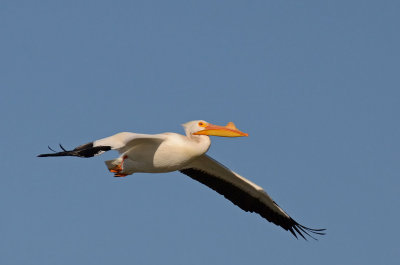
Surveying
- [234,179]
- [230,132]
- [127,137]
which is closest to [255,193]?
[234,179]

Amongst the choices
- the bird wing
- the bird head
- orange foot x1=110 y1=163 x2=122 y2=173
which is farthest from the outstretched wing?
the bird wing

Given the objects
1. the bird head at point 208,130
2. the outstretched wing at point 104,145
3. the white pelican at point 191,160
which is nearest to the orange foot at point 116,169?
the white pelican at point 191,160

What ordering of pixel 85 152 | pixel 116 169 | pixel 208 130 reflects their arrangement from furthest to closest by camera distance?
pixel 208 130 → pixel 116 169 → pixel 85 152

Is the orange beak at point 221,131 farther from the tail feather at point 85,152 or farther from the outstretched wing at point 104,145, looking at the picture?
the tail feather at point 85,152

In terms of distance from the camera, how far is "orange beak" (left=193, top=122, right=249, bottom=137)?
13.2m

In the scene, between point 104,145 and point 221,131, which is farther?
point 221,131

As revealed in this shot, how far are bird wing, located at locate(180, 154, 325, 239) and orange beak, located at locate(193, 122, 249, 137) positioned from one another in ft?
3.80

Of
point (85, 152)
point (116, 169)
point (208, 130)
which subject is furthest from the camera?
point (208, 130)

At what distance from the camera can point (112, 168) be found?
42.2 ft

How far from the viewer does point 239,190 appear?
15.4m

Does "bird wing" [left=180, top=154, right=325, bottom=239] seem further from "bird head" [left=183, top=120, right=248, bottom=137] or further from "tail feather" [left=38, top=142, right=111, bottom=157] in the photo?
"tail feather" [left=38, top=142, right=111, bottom=157]

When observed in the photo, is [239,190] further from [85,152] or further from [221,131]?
[85,152]

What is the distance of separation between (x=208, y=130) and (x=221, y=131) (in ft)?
0.97

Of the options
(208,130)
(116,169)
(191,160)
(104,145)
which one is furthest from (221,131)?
(104,145)
